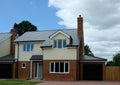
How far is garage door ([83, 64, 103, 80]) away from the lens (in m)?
47.6

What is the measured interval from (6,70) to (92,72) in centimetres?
1527

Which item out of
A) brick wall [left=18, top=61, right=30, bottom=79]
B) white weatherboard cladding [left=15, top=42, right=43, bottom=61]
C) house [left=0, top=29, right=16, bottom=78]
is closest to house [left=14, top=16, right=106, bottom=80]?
brick wall [left=18, top=61, right=30, bottom=79]

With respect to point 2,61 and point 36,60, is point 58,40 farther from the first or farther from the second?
point 2,61

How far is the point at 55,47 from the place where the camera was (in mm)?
47812

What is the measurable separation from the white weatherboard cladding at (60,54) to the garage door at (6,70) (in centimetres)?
808

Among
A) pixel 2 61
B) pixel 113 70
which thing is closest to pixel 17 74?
pixel 2 61

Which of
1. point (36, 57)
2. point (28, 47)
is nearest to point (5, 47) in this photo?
point (28, 47)

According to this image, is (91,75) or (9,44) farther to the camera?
(9,44)

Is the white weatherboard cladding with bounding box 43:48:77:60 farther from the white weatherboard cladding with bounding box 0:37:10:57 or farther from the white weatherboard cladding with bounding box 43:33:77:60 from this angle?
the white weatherboard cladding with bounding box 0:37:10:57

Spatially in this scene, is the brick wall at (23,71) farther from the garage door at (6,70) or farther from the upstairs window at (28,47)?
the upstairs window at (28,47)

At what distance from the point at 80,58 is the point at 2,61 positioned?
549 inches

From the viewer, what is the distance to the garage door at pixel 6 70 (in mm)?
53062

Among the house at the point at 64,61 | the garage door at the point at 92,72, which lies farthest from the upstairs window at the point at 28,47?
the garage door at the point at 92,72

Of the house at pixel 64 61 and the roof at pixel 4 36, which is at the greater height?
the roof at pixel 4 36
